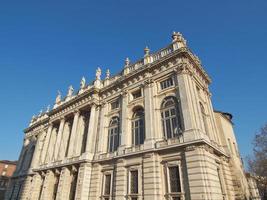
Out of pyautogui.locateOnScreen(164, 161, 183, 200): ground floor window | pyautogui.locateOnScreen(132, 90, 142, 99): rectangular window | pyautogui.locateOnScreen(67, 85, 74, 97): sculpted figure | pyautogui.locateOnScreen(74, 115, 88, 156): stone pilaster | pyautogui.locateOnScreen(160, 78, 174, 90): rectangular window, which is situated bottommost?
pyautogui.locateOnScreen(164, 161, 183, 200): ground floor window

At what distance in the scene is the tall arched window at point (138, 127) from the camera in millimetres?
21231

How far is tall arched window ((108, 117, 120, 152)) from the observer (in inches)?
921

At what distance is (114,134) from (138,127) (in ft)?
13.0

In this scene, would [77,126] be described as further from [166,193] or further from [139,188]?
[166,193]

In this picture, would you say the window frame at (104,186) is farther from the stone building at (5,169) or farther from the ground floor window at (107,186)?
the stone building at (5,169)

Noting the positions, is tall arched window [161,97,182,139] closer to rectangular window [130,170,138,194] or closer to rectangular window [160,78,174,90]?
rectangular window [160,78,174,90]

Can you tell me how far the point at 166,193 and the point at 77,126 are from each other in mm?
16969

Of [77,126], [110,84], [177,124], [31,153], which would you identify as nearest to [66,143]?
[77,126]

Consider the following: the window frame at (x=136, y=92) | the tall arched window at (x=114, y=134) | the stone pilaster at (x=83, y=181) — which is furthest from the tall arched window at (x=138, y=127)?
the stone pilaster at (x=83, y=181)

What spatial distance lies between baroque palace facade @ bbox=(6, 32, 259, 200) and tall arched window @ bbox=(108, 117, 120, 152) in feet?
0.42

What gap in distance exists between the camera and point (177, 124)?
18.8 m

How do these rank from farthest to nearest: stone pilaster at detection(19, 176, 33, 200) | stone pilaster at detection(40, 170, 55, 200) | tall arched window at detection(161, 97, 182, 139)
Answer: stone pilaster at detection(19, 176, 33, 200) < stone pilaster at detection(40, 170, 55, 200) < tall arched window at detection(161, 97, 182, 139)

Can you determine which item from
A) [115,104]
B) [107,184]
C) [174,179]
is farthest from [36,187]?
[174,179]

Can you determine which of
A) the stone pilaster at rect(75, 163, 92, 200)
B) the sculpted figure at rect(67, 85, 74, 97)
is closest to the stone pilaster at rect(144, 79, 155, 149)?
the stone pilaster at rect(75, 163, 92, 200)
